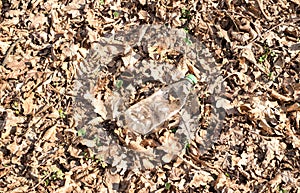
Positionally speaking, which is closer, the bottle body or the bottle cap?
the bottle body

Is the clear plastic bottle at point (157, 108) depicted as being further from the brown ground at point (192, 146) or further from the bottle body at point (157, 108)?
the brown ground at point (192, 146)

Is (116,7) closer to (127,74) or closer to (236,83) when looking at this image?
(127,74)

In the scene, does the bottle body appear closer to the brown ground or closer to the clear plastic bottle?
the clear plastic bottle

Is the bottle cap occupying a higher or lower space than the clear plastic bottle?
higher

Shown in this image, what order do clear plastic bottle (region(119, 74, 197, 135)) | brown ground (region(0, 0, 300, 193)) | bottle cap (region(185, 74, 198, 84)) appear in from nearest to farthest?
brown ground (region(0, 0, 300, 193))
clear plastic bottle (region(119, 74, 197, 135))
bottle cap (region(185, 74, 198, 84))

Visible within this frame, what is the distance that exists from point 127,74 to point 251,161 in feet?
3.96

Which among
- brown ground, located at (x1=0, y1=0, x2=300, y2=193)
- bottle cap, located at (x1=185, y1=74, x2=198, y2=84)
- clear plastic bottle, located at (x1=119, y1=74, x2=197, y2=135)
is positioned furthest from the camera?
bottle cap, located at (x1=185, y1=74, x2=198, y2=84)

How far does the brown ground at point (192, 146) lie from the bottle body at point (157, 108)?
34 centimetres

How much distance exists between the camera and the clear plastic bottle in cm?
389

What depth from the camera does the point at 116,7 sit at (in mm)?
4320

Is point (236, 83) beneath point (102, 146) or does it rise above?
above

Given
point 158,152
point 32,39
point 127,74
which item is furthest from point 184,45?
point 32,39

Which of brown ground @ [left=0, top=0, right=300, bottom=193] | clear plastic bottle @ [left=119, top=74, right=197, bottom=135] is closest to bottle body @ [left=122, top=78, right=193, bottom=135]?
clear plastic bottle @ [left=119, top=74, right=197, bottom=135]

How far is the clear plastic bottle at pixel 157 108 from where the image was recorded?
12.8 feet
